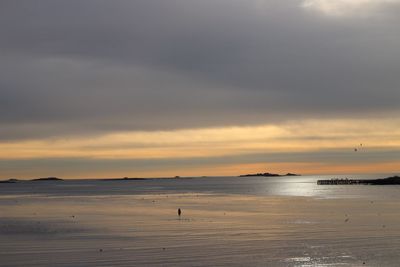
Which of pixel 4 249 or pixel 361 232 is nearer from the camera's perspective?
pixel 4 249

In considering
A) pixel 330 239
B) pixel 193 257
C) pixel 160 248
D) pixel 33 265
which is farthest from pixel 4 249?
pixel 330 239

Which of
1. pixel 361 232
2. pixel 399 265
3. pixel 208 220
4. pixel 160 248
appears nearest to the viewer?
pixel 399 265

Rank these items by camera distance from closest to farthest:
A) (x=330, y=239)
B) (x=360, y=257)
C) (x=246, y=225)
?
(x=360, y=257) < (x=330, y=239) < (x=246, y=225)

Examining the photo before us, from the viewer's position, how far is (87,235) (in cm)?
5012

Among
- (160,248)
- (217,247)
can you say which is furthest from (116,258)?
(217,247)

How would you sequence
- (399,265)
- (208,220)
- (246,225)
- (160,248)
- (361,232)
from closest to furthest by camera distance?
1. (399,265)
2. (160,248)
3. (361,232)
4. (246,225)
5. (208,220)

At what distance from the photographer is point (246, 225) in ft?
187

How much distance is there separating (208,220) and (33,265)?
31017 millimetres

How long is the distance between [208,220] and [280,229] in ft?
40.7

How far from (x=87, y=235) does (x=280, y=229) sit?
16.6 m

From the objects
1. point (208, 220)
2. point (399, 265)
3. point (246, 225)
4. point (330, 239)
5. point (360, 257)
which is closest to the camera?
point (399, 265)

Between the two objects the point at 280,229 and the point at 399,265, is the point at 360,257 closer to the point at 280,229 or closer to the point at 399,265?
the point at 399,265

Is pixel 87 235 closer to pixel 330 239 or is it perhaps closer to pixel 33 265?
pixel 33 265

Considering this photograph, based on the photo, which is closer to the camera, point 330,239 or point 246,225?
point 330,239
